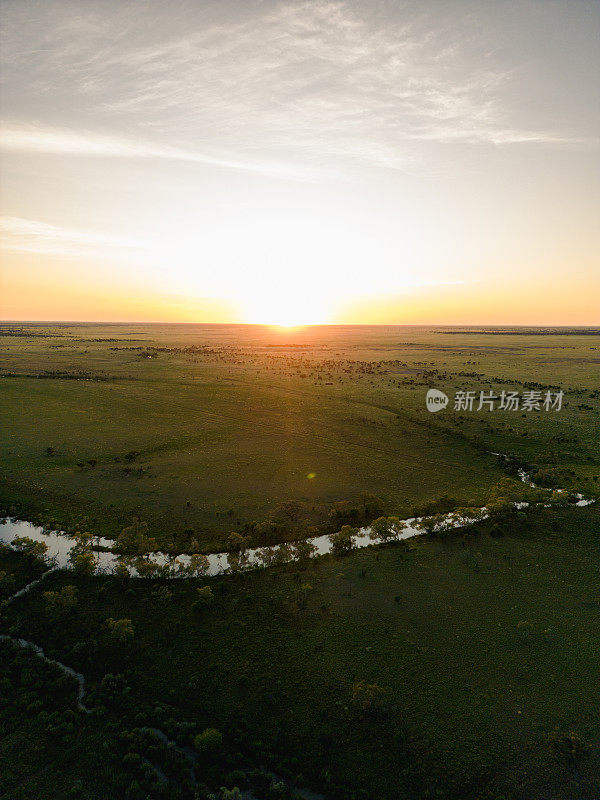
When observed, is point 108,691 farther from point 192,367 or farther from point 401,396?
point 192,367

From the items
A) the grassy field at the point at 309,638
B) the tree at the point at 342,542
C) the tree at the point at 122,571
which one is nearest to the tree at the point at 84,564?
the grassy field at the point at 309,638

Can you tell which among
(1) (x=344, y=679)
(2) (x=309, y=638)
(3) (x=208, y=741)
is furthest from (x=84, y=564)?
(1) (x=344, y=679)

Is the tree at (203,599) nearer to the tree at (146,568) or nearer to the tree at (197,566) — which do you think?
the tree at (197,566)

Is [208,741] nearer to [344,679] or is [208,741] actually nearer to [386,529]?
[344,679]

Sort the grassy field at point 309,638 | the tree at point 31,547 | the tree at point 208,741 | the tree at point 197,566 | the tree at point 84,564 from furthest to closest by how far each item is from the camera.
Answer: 1. the tree at point 31,547
2. the tree at point 197,566
3. the tree at point 84,564
4. the tree at point 208,741
5. the grassy field at point 309,638

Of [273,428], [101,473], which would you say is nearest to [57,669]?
[101,473]

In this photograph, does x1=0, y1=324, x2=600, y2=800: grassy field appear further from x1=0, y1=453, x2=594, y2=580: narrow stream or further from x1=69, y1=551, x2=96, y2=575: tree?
x1=0, y1=453, x2=594, y2=580: narrow stream
